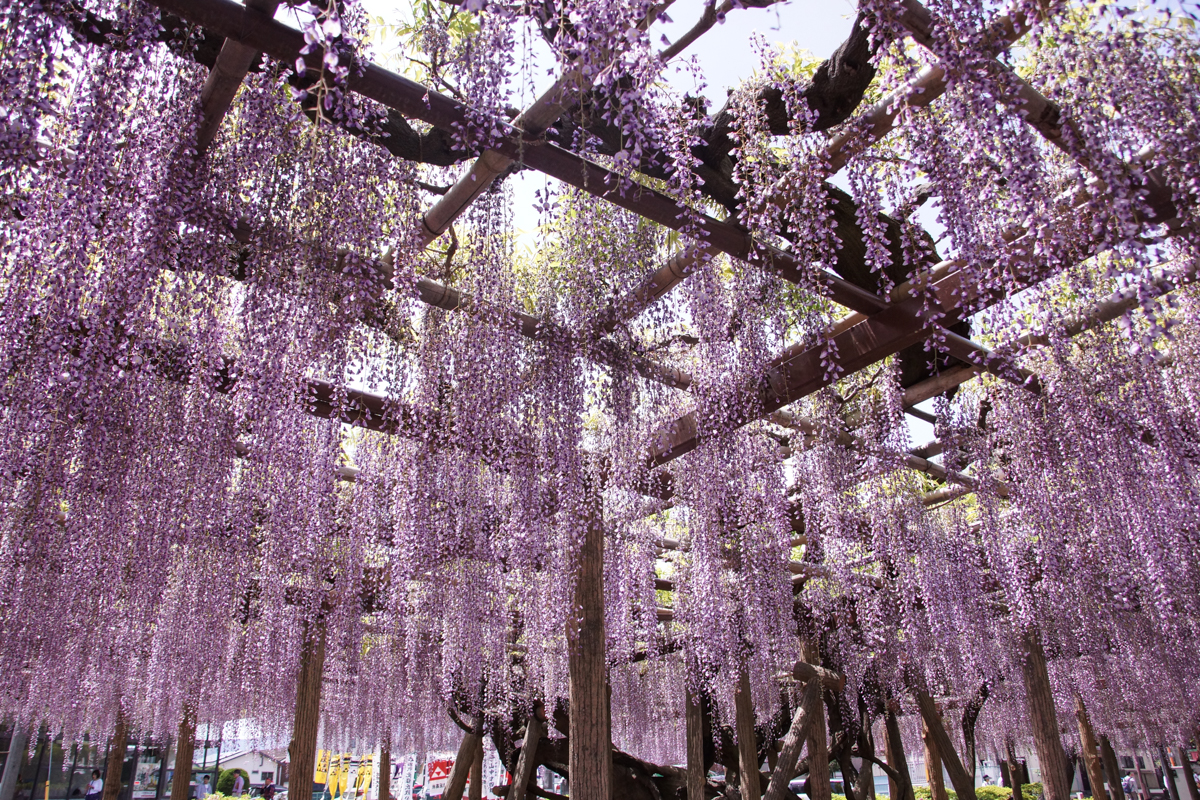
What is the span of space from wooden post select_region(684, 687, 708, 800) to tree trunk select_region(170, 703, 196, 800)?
6234mm

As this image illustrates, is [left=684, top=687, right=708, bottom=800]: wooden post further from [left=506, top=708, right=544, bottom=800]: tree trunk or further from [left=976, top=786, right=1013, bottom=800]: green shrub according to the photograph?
[left=976, top=786, right=1013, bottom=800]: green shrub

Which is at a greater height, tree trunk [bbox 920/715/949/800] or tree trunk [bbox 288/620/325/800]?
tree trunk [bbox 288/620/325/800]

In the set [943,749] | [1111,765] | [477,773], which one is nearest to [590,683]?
[477,773]

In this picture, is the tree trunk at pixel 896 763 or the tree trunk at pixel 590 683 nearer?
the tree trunk at pixel 590 683

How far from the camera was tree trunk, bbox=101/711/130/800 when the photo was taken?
10.8 meters

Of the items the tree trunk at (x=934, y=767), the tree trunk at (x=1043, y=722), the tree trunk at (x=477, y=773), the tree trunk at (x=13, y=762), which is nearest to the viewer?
the tree trunk at (x=1043, y=722)

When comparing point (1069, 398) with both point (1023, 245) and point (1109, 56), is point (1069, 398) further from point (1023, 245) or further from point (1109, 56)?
point (1109, 56)

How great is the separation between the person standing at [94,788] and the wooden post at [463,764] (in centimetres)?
1153

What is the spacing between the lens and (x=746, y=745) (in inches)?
328

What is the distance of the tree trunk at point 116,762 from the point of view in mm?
10757

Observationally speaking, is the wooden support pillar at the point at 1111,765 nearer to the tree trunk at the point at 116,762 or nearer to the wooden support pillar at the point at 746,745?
the wooden support pillar at the point at 746,745

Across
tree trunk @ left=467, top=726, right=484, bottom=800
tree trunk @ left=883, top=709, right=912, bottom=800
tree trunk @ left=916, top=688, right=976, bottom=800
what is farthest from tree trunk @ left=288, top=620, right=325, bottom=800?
tree trunk @ left=883, top=709, right=912, bottom=800

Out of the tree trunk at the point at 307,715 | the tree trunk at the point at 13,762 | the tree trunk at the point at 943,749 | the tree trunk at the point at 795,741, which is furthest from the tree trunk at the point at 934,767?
the tree trunk at the point at 13,762

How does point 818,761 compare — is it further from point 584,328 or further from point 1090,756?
point 1090,756
